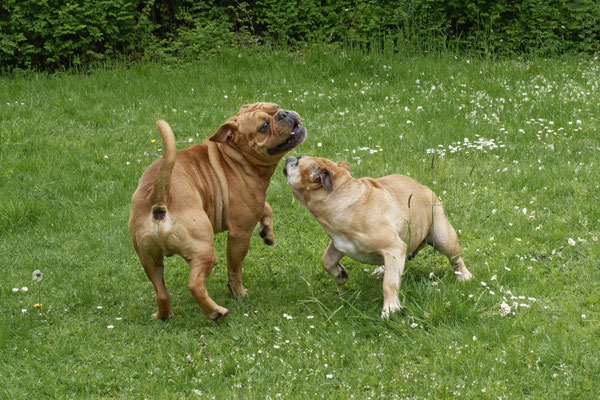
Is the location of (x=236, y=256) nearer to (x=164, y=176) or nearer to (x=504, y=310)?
(x=164, y=176)

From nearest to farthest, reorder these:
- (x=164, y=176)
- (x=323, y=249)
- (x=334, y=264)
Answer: (x=164, y=176), (x=334, y=264), (x=323, y=249)

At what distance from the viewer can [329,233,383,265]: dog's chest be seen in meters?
5.43

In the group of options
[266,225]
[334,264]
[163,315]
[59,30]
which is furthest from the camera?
[59,30]

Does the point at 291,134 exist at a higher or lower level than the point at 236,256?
higher

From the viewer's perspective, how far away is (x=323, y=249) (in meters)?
6.83

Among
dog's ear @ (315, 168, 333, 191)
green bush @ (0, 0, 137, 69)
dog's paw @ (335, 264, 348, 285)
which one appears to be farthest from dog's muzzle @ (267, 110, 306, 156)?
green bush @ (0, 0, 137, 69)

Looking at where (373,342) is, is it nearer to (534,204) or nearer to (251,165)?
(251,165)

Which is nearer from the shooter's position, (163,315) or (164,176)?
(164,176)

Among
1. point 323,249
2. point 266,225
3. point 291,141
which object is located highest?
point 291,141

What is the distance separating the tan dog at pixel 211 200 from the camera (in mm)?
5152

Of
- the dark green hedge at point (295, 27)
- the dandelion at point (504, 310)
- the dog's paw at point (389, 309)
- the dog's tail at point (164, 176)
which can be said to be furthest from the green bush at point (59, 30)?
the dandelion at point (504, 310)

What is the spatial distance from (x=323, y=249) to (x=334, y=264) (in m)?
1.06

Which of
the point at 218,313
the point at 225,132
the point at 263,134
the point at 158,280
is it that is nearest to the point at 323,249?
the point at 263,134

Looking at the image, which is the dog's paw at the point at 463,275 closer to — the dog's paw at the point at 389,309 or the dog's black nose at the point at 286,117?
the dog's paw at the point at 389,309
